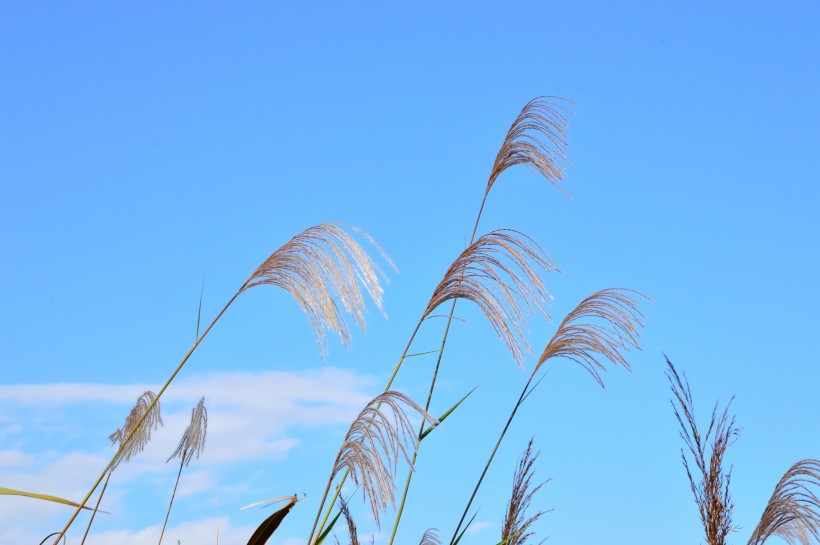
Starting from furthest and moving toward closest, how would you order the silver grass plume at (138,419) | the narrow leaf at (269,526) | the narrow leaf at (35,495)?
the silver grass plume at (138,419), the narrow leaf at (269,526), the narrow leaf at (35,495)

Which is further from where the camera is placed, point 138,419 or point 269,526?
point 138,419

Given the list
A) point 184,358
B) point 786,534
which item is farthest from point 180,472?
point 786,534

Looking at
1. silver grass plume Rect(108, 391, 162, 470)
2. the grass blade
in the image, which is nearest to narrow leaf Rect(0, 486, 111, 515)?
the grass blade

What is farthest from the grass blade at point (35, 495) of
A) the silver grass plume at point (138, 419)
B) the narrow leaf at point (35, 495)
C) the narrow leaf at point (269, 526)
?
the silver grass plume at point (138, 419)

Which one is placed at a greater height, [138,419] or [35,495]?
[138,419]

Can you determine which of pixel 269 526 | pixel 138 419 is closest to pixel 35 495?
pixel 269 526

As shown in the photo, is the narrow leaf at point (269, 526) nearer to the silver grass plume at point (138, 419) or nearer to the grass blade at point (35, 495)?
the grass blade at point (35, 495)

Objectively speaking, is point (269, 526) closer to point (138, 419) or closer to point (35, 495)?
point (35, 495)

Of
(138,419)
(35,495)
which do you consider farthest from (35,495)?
(138,419)

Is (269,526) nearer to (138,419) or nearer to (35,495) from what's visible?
(35,495)

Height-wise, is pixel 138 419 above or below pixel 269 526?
above

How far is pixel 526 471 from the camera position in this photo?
350 cm

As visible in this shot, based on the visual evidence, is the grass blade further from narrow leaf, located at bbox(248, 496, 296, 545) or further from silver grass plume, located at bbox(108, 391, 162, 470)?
silver grass plume, located at bbox(108, 391, 162, 470)

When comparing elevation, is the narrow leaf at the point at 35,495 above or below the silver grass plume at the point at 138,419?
below
